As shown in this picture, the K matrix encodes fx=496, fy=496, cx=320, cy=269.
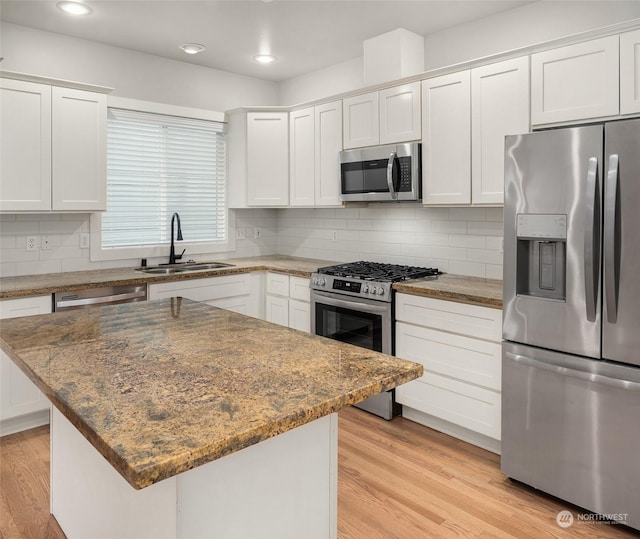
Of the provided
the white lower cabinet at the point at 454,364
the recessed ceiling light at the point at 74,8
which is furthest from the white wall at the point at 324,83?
the white lower cabinet at the point at 454,364

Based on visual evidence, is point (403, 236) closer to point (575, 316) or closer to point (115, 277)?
point (575, 316)

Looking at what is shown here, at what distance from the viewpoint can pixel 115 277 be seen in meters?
3.55

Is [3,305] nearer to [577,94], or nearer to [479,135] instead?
[479,135]

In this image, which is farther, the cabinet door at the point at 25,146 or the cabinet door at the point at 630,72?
the cabinet door at the point at 25,146

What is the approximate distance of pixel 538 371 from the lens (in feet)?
7.80

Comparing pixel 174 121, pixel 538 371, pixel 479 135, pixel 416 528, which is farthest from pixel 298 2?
pixel 416 528

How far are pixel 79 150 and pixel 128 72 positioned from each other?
98 centimetres

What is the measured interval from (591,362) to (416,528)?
1067 mm

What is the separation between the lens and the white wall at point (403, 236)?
11.3 feet

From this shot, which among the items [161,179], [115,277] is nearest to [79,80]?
[161,179]

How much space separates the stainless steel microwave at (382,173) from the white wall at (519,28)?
2.55ft

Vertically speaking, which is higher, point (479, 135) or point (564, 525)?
point (479, 135)

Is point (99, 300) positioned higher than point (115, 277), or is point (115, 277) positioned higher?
point (115, 277)

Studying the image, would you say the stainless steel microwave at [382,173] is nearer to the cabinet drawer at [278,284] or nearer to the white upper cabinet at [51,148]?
the cabinet drawer at [278,284]
